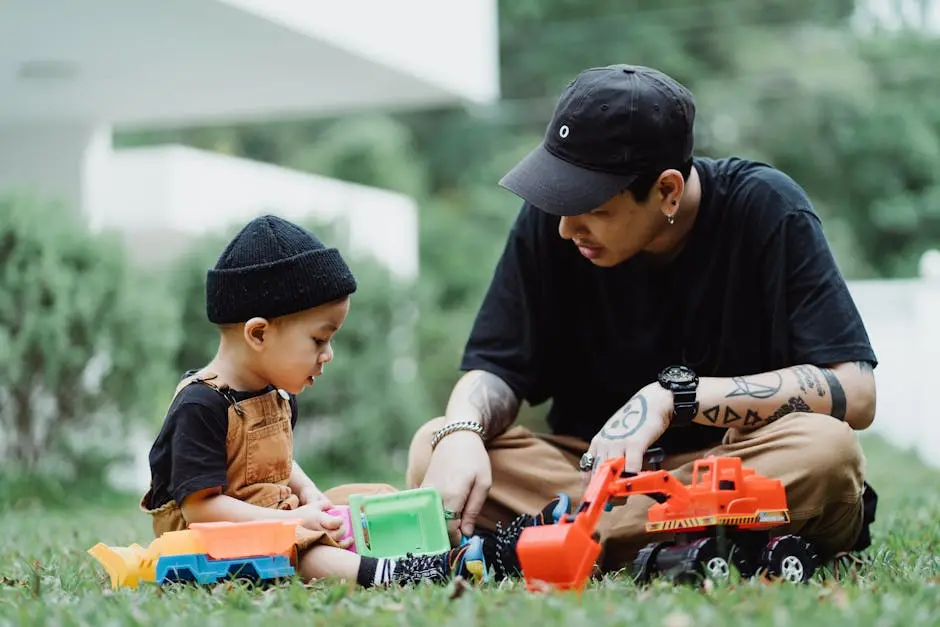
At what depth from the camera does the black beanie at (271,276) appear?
3768 mm

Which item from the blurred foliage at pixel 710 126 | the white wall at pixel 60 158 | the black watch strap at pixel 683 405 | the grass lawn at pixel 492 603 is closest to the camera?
the grass lawn at pixel 492 603

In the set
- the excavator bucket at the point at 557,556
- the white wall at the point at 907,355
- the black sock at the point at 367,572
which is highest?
the excavator bucket at the point at 557,556

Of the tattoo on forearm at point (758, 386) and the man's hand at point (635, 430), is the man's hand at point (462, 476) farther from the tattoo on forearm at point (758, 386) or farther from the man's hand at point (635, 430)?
the tattoo on forearm at point (758, 386)

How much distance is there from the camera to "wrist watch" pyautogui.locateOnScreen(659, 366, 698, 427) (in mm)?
3631

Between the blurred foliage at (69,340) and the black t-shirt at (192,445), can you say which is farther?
the blurred foliage at (69,340)

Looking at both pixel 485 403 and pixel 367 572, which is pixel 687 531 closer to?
pixel 367 572

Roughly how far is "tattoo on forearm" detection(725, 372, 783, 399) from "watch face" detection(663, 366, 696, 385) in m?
0.14

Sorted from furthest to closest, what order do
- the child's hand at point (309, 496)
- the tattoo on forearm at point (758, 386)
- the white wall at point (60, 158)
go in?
the white wall at point (60, 158) → the child's hand at point (309, 496) → the tattoo on forearm at point (758, 386)

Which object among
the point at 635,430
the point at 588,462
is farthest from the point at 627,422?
the point at 588,462

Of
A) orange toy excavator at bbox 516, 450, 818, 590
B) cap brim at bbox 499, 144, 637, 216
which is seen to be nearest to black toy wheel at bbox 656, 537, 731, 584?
orange toy excavator at bbox 516, 450, 818, 590

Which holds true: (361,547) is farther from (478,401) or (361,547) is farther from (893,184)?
(893,184)

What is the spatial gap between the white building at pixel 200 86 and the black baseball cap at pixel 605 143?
5.78m

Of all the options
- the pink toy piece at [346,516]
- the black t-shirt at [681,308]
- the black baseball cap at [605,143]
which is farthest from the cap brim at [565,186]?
the pink toy piece at [346,516]

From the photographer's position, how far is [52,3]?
870 cm
